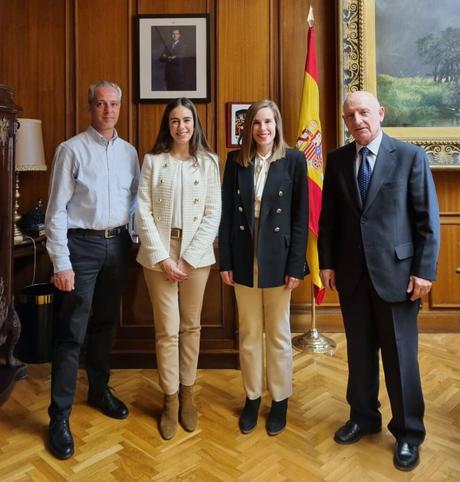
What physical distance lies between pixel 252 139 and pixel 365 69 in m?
1.87

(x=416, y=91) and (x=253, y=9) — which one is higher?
(x=253, y=9)

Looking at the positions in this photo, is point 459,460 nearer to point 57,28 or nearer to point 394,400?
point 394,400

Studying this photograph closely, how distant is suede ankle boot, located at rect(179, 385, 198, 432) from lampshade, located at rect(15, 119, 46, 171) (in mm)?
1817

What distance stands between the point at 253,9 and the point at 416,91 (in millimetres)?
1426

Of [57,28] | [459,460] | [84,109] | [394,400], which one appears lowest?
[459,460]

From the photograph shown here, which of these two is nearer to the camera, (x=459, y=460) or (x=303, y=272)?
(x=459, y=460)

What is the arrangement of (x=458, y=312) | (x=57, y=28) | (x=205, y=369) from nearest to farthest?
(x=205, y=369) → (x=57, y=28) → (x=458, y=312)

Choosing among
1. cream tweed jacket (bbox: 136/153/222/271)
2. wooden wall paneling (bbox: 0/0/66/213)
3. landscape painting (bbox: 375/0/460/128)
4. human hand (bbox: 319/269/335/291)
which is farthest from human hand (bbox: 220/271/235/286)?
landscape painting (bbox: 375/0/460/128)

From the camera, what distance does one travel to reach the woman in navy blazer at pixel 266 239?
6.18 feet

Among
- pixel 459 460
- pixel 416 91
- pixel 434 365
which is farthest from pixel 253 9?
pixel 459 460

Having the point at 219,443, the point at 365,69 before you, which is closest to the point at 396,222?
the point at 219,443

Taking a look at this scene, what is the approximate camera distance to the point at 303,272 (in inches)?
75.4

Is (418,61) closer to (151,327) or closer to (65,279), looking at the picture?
(151,327)

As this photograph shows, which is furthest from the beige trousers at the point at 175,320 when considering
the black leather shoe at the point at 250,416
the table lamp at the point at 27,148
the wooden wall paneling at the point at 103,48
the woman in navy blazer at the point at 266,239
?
the wooden wall paneling at the point at 103,48
